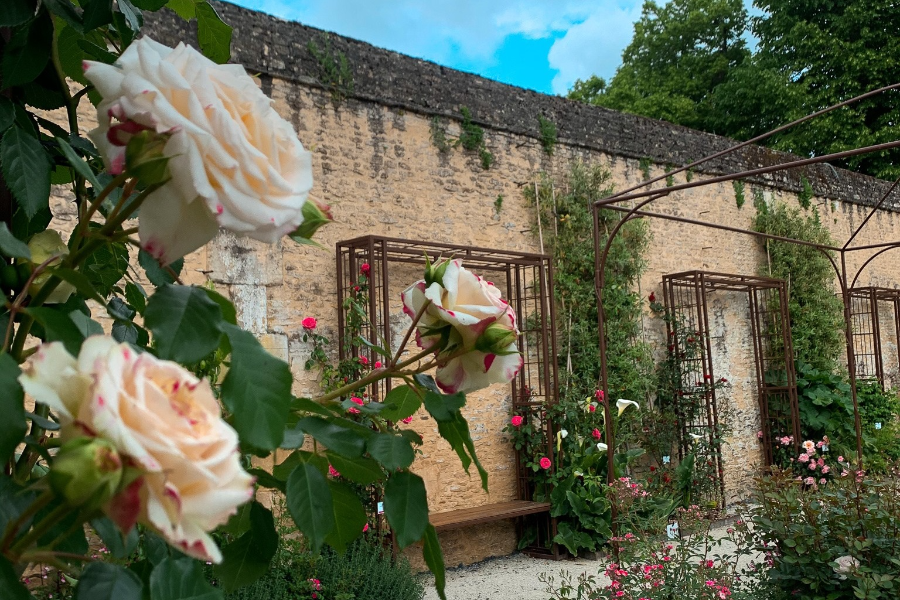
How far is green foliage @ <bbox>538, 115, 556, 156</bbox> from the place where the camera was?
7.22 meters

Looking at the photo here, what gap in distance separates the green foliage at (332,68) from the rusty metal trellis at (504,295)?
3.77ft

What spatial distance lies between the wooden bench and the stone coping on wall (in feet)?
10.3

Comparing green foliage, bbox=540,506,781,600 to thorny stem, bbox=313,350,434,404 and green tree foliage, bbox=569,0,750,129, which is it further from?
green tree foliage, bbox=569,0,750,129

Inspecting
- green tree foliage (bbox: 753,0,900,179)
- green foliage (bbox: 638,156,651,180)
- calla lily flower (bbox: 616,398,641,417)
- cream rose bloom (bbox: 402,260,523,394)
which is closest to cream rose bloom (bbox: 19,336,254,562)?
cream rose bloom (bbox: 402,260,523,394)

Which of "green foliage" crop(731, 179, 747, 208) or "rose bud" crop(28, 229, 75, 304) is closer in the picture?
"rose bud" crop(28, 229, 75, 304)

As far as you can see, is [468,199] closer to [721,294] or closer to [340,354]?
[340,354]

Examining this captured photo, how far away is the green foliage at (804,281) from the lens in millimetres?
9359

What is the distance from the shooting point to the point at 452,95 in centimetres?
660

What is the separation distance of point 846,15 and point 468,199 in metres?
14.1

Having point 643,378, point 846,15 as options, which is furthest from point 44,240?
point 846,15

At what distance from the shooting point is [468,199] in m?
6.64

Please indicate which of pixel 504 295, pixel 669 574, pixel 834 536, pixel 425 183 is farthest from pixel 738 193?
pixel 669 574

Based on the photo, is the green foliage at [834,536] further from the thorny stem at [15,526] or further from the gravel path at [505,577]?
the thorny stem at [15,526]

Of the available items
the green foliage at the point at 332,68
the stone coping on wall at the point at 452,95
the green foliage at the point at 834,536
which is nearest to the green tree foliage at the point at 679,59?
the stone coping on wall at the point at 452,95
